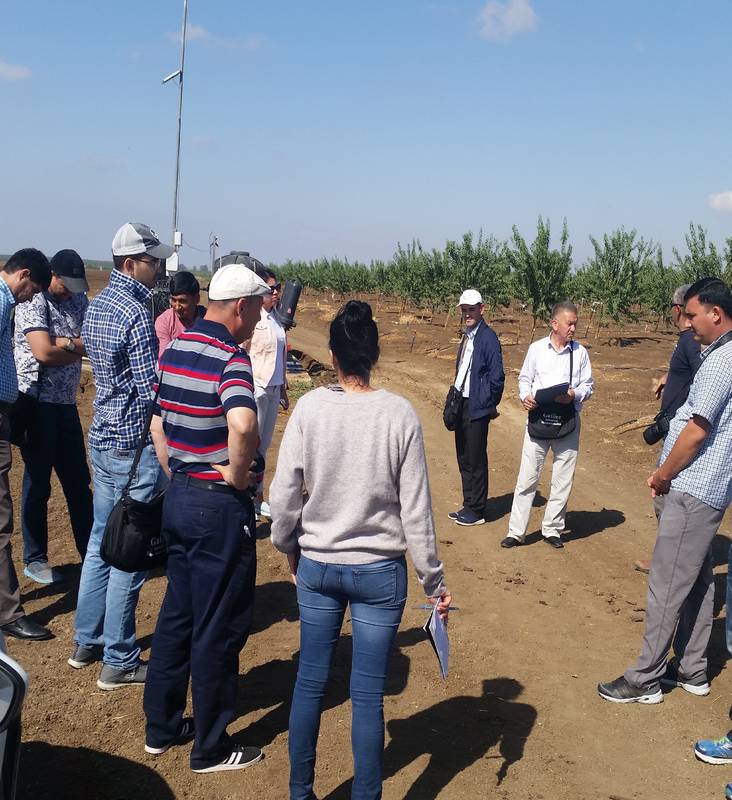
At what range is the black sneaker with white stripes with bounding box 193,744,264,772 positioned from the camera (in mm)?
3178

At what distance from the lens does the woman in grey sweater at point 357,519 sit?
2.60 meters

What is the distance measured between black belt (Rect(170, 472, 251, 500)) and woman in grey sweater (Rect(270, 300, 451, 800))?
1.01 feet

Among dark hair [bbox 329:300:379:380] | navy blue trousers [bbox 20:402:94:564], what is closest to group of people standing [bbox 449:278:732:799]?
dark hair [bbox 329:300:379:380]

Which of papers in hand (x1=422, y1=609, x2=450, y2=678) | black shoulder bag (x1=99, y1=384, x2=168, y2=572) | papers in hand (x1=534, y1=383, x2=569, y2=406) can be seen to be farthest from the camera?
papers in hand (x1=534, y1=383, x2=569, y2=406)

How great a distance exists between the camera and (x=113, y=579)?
3.76 metres

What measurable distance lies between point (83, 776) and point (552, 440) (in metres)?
4.33

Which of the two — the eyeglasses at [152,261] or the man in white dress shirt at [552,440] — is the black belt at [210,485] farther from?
the man in white dress shirt at [552,440]

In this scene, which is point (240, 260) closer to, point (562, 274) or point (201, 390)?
point (201, 390)

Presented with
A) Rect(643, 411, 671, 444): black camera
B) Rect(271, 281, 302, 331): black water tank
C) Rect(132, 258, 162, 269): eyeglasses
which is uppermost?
Rect(132, 258, 162, 269): eyeglasses

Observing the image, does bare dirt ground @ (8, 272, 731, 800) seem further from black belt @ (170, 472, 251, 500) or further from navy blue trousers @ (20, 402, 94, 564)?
black belt @ (170, 472, 251, 500)

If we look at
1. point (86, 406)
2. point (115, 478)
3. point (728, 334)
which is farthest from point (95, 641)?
point (86, 406)

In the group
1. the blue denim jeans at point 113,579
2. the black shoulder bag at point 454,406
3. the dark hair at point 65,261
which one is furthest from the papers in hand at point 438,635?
the black shoulder bag at point 454,406

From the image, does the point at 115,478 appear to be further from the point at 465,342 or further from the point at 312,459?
the point at 465,342

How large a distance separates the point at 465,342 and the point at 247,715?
405cm
